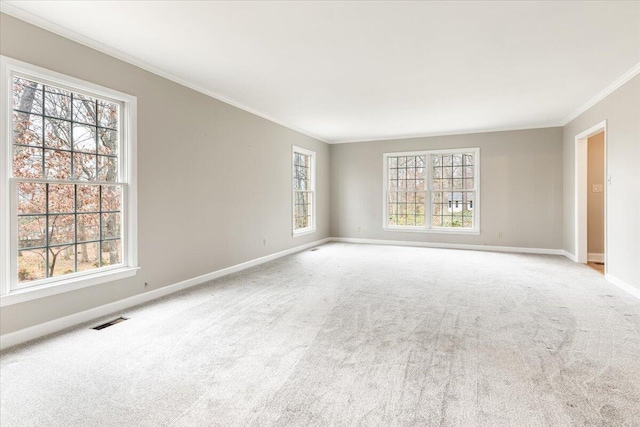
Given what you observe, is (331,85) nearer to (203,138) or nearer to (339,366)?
(203,138)

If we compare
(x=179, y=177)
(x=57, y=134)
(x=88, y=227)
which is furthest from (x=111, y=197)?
(x=179, y=177)

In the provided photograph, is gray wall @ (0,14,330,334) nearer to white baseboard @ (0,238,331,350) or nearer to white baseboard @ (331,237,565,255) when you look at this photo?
white baseboard @ (0,238,331,350)

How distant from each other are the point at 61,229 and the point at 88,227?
0.24 meters

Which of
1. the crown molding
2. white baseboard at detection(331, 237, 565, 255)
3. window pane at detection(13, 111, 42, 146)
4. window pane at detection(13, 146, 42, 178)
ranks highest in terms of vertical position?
the crown molding

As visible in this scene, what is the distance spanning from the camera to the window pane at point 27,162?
2.67 metres

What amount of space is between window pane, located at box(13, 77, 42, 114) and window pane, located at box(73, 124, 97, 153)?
322 mm

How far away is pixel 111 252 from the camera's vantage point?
341 cm

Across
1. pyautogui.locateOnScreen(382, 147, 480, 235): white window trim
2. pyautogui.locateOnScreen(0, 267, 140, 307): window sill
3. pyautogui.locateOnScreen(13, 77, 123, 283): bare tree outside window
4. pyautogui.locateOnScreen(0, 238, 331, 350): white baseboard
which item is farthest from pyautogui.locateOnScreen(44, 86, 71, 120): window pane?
pyautogui.locateOnScreen(382, 147, 480, 235): white window trim

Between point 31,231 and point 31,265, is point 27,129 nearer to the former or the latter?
point 31,231

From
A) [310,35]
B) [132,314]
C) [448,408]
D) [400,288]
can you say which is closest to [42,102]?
[132,314]

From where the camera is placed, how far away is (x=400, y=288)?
167 inches

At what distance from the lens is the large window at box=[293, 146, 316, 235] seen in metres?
7.14

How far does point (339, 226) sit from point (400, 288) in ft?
14.8

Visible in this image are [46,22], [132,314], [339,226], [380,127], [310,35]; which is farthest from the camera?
[339,226]
